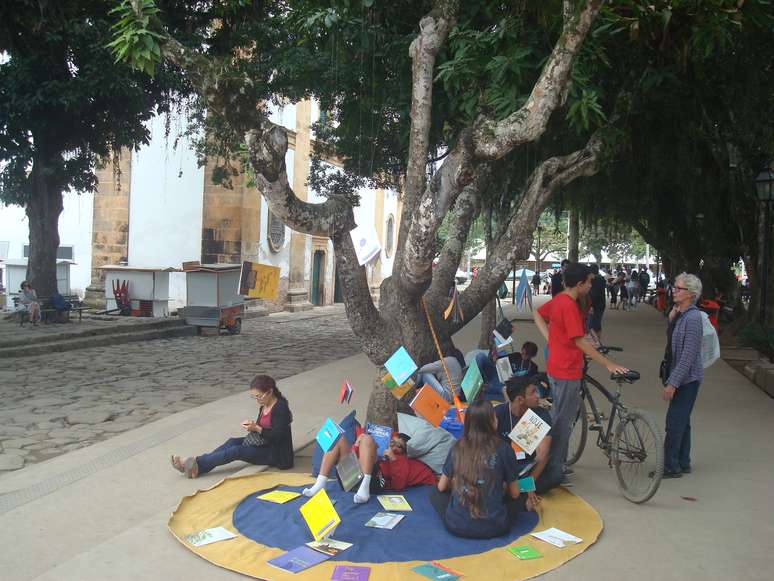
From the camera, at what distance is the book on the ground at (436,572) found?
13.9 feet

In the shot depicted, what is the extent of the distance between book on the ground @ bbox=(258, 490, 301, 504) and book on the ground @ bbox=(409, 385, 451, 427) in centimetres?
114

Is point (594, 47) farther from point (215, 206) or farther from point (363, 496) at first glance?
point (215, 206)

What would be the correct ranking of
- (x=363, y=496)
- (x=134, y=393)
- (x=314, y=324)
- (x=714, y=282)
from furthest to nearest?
(x=314, y=324) < (x=714, y=282) < (x=134, y=393) < (x=363, y=496)

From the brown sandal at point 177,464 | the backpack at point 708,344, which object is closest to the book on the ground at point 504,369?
the backpack at point 708,344

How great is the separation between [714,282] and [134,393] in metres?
18.1

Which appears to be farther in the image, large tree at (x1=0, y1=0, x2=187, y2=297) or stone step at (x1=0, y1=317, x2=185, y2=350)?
stone step at (x1=0, y1=317, x2=185, y2=350)

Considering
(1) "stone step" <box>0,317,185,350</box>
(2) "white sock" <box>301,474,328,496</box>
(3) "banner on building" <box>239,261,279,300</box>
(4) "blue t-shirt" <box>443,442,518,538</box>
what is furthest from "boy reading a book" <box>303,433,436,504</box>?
(1) "stone step" <box>0,317,185,350</box>

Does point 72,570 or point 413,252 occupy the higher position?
point 413,252

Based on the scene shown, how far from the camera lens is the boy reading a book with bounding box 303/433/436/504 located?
552 centimetres

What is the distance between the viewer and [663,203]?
20234mm

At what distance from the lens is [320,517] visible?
15.4 feet

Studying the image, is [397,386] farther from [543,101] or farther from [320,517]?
[543,101]

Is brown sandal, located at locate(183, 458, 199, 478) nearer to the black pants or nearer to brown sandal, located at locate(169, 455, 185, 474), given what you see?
brown sandal, located at locate(169, 455, 185, 474)

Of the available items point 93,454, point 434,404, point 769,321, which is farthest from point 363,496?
point 769,321
